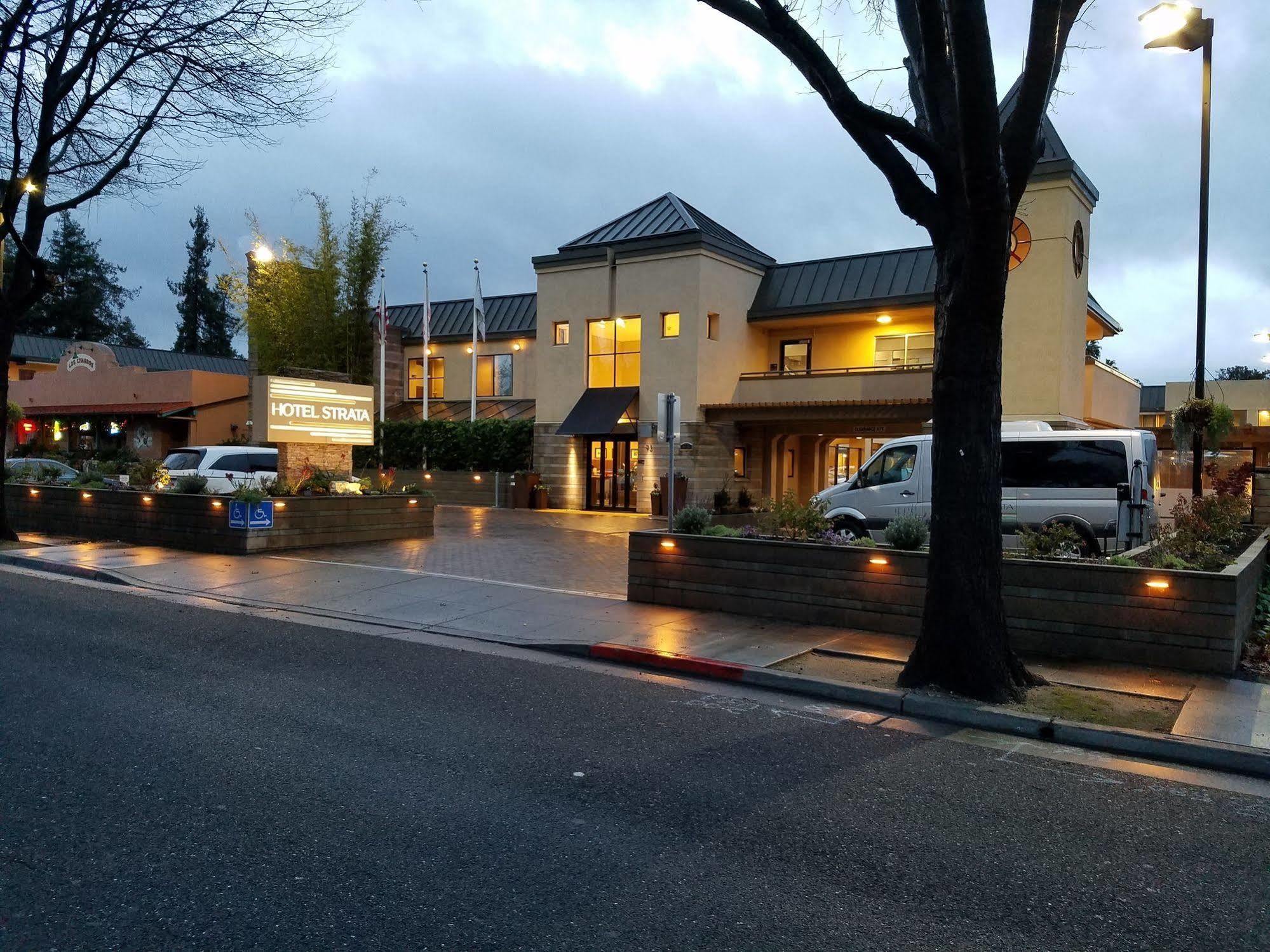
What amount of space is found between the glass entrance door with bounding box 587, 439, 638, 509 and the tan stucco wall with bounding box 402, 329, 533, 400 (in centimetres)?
519

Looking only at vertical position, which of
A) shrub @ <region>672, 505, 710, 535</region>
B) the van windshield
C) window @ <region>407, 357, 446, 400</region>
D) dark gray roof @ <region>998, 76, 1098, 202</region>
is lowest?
shrub @ <region>672, 505, 710, 535</region>

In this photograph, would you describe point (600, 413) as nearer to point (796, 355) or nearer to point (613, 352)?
point (613, 352)

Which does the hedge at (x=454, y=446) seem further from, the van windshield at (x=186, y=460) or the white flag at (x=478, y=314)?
the van windshield at (x=186, y=460)

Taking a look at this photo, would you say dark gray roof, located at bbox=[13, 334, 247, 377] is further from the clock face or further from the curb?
the clock face

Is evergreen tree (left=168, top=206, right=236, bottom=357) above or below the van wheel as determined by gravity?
above

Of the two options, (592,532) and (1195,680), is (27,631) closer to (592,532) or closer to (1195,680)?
(1195,680)

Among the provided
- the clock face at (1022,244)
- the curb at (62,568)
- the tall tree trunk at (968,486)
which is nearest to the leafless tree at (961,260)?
the tall tree trunk at (968,486)

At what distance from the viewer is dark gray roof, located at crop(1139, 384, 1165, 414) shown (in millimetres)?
52938

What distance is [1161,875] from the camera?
13.8 feet

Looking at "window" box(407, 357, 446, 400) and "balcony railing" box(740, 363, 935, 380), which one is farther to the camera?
"window" box(407, 357, 446, 400)

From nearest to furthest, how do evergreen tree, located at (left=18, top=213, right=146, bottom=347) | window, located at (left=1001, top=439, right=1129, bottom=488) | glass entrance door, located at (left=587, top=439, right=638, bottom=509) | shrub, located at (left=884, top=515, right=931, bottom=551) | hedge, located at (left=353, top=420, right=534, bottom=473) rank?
shrub, located at (left=884, top=515, right=931, bottom=551) → window, located at (left=1001, top=439, right=1129, bottom=488) → glass entrance door, located at (left=587, top=439, right=638, bottom=509) → hedge, located at (left=353, top=420, right=534, bottom=473) → evergreen tree, located at (left=18, top=213, right=146, bottom=347)

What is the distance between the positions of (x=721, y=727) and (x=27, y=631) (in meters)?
7.02

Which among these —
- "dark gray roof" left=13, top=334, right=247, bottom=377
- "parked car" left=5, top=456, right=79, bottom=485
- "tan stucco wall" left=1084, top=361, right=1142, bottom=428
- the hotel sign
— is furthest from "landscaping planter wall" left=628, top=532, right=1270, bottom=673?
"dark gray roof" left=13, top=334, right=247, bottom=377

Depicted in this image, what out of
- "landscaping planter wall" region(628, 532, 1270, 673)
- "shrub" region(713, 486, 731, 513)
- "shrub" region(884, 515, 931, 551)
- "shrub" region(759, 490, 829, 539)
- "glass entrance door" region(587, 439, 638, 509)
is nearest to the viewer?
"landscaping planter wall" region(628, 532, 1270, 673)
